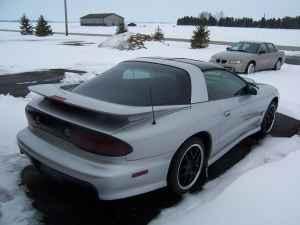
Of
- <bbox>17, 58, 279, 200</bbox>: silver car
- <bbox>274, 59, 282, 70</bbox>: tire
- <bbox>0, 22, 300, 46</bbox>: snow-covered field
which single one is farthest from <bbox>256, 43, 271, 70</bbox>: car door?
<bbox>0, 22, 300, 46</bbox>: snow-covered field

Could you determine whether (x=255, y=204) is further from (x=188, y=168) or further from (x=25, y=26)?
(x=25, y=26)

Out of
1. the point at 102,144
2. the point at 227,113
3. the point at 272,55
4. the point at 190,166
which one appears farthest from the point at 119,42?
the point at 102,144

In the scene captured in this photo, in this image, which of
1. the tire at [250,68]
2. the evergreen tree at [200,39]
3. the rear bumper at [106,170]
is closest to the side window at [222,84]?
the rear bumper at [106,170]

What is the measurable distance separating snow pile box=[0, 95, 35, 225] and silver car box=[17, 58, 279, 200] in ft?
1.49

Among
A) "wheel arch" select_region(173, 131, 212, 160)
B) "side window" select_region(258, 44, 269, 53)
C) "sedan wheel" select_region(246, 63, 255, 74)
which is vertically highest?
"side window" select_region(258, 44, 269, 53)

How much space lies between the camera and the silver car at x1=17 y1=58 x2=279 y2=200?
2711 mm

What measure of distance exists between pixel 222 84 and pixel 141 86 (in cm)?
125

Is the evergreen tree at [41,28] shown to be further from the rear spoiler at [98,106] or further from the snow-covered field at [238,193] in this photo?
the rear spoiler at [98,106]

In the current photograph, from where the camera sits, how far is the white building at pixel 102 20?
272 feet

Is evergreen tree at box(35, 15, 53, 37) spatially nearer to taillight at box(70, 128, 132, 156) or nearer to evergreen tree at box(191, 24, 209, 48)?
evergreen tree at box(191, 24, 209, 48)

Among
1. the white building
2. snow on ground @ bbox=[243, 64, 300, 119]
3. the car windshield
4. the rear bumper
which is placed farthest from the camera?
the white building

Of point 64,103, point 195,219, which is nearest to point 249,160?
point 195,219

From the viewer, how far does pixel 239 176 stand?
12.2 feet

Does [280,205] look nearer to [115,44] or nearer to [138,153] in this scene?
[138,153]
